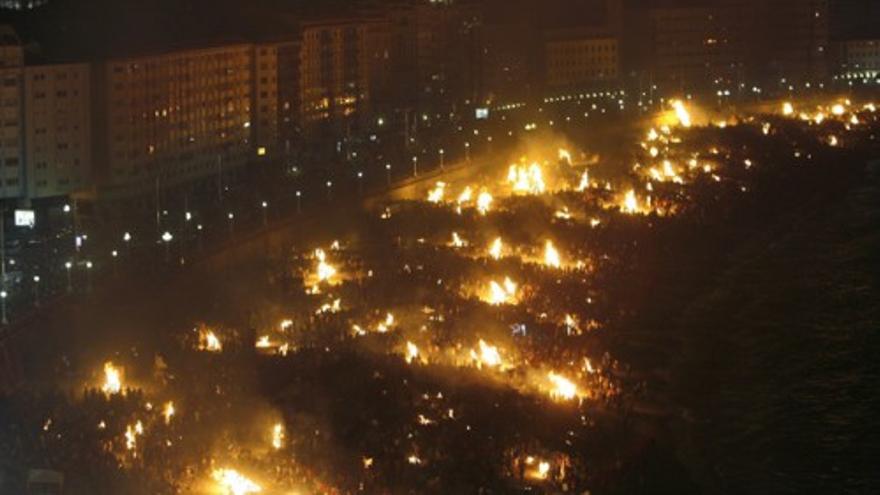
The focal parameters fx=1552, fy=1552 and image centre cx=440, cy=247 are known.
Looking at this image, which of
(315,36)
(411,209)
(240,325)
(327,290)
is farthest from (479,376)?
(315,36)

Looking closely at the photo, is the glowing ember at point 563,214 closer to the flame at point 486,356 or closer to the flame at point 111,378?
the flame at point 486,356

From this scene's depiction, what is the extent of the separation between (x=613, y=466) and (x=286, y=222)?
22.0 ft

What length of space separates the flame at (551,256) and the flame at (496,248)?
16.8 inches

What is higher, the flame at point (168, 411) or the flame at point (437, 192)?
the flame at point (437, 192)

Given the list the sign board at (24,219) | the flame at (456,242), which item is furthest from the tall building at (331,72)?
the sign board at (24,219)

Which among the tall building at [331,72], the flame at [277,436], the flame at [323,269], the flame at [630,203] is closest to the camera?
the flame at [277,436]

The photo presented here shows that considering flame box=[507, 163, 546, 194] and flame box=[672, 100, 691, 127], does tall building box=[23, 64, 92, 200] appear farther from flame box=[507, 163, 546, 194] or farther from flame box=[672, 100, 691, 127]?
flame box=[672, 100, 691, 127]

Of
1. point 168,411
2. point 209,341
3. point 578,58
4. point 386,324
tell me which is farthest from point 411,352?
point 578,58

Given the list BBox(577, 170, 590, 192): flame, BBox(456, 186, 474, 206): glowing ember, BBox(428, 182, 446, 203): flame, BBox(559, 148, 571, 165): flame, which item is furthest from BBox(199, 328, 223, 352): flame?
BBox(559, 148, 571, 165): flame

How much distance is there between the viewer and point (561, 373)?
32.7ft

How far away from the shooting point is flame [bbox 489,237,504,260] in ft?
47.3

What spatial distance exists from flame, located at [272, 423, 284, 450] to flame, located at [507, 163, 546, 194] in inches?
421

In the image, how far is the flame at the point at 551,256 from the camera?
14.2 meters

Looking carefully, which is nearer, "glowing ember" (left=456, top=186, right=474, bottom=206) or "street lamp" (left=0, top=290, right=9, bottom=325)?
"street lamp" (left=0, top=290, right=9, bottom=325)
